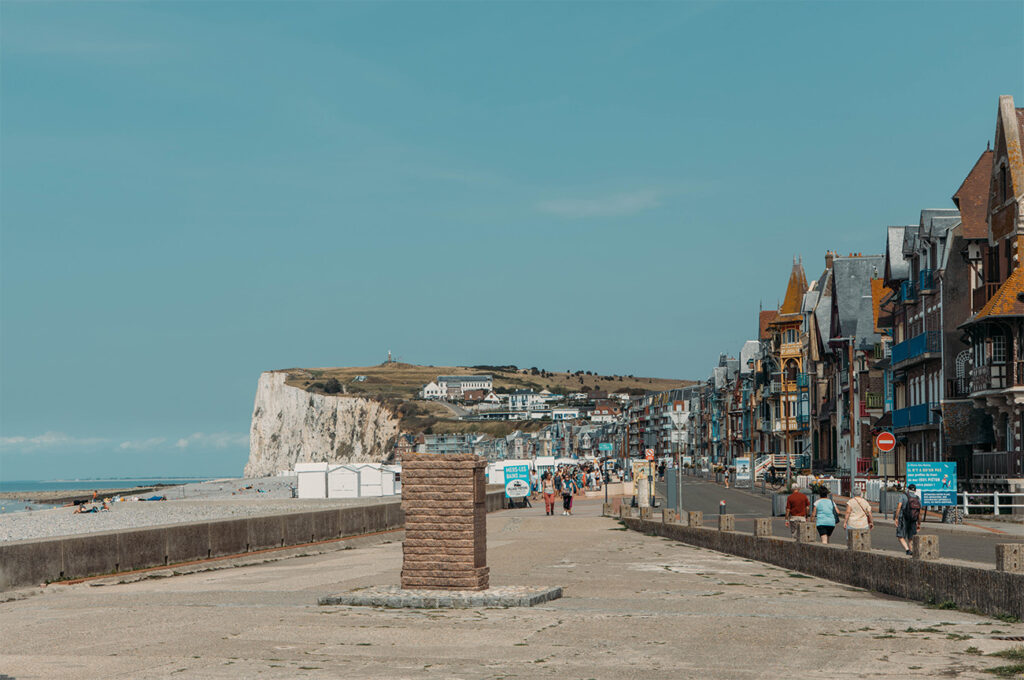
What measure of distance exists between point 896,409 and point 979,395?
18.1 meters

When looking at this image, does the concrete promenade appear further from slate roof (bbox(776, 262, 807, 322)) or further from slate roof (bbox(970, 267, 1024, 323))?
slate roof (bbox(776, 262, 807, 322))

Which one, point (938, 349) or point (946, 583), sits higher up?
point (938, 349)

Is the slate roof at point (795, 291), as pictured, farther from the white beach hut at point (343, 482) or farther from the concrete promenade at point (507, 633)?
the concrete promenade at point (507, 633)

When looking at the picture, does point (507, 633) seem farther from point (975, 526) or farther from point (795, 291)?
point (795, 291)

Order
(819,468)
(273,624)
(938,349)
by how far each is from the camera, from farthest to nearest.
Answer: (819,468) < (938,349) < (273,624)

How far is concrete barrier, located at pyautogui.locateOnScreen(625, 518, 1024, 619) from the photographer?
1470 centimetres

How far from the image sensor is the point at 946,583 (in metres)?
16.0

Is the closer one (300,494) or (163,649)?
(163,649)

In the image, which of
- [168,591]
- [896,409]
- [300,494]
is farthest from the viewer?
[300,494]

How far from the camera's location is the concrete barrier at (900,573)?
14695 mm

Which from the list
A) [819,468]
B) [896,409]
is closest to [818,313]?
[819,468]

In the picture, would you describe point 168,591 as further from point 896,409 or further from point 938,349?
point 896,409

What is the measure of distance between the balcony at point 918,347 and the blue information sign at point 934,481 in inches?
725

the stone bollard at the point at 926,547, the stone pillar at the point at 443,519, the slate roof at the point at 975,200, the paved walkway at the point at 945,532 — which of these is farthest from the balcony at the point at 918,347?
the stone pillar at the point at 443,519
